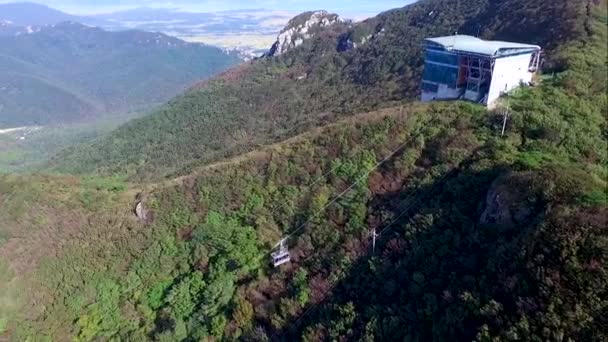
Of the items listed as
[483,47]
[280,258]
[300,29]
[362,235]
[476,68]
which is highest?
[483,47]

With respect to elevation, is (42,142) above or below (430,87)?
below

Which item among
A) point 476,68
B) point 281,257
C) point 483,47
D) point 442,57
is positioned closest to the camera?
point 281,257

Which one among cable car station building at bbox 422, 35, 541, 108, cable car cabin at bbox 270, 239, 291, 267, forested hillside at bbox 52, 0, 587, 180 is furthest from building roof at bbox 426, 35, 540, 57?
forested hillside at bbox 52, 0, 587, 180

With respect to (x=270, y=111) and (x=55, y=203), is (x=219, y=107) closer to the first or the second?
(x=270, y=111)

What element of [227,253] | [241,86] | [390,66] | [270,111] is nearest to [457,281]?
[227,253]

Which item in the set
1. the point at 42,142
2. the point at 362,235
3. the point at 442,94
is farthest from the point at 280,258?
the point at 42,142

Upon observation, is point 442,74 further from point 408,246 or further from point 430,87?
point 408,246
